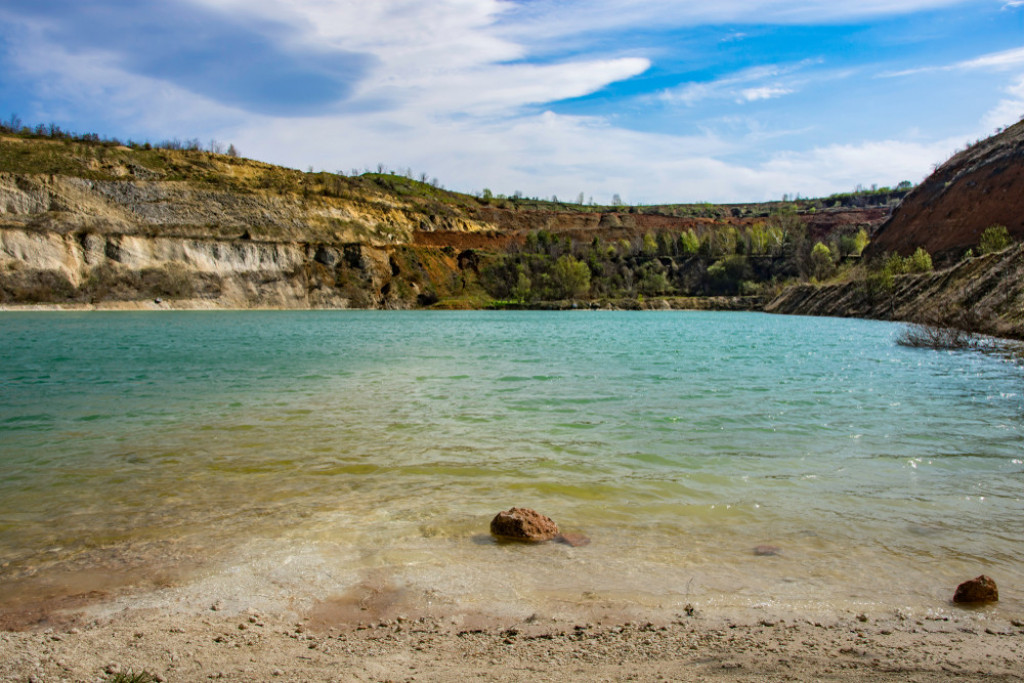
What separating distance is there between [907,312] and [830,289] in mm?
22371

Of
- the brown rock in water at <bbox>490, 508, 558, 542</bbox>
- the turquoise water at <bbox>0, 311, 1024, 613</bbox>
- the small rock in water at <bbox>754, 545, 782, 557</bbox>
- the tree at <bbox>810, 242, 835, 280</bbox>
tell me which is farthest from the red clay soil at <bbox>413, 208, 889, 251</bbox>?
the small rock in water at <bbox>754, 545, 782, 557</bbox>

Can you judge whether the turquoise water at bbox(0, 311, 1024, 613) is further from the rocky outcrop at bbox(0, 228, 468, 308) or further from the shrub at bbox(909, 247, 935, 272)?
the rocky outcrop at bbox(0, 228, 468, 308)

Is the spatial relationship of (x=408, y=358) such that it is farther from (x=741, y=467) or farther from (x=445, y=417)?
(x=741, y=467)

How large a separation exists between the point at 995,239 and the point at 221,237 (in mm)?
82886

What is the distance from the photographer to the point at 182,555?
19.0ft

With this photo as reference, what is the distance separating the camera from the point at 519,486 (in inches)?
322

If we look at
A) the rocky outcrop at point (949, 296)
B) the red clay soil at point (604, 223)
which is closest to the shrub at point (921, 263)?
the rocky outcrop at point (949, 296)

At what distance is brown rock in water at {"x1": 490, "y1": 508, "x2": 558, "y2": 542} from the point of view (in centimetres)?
620

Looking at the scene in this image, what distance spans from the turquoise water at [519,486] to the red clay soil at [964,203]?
165 ft

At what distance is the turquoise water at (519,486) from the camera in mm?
5277

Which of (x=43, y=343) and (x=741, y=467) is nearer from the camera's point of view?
(x=741, y=467)

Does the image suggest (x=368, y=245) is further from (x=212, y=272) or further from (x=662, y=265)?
(x=662, y=265)

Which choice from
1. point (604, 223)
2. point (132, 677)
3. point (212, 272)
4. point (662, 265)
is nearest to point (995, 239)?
point (132, 677)

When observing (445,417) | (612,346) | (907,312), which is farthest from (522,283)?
(445,417)
